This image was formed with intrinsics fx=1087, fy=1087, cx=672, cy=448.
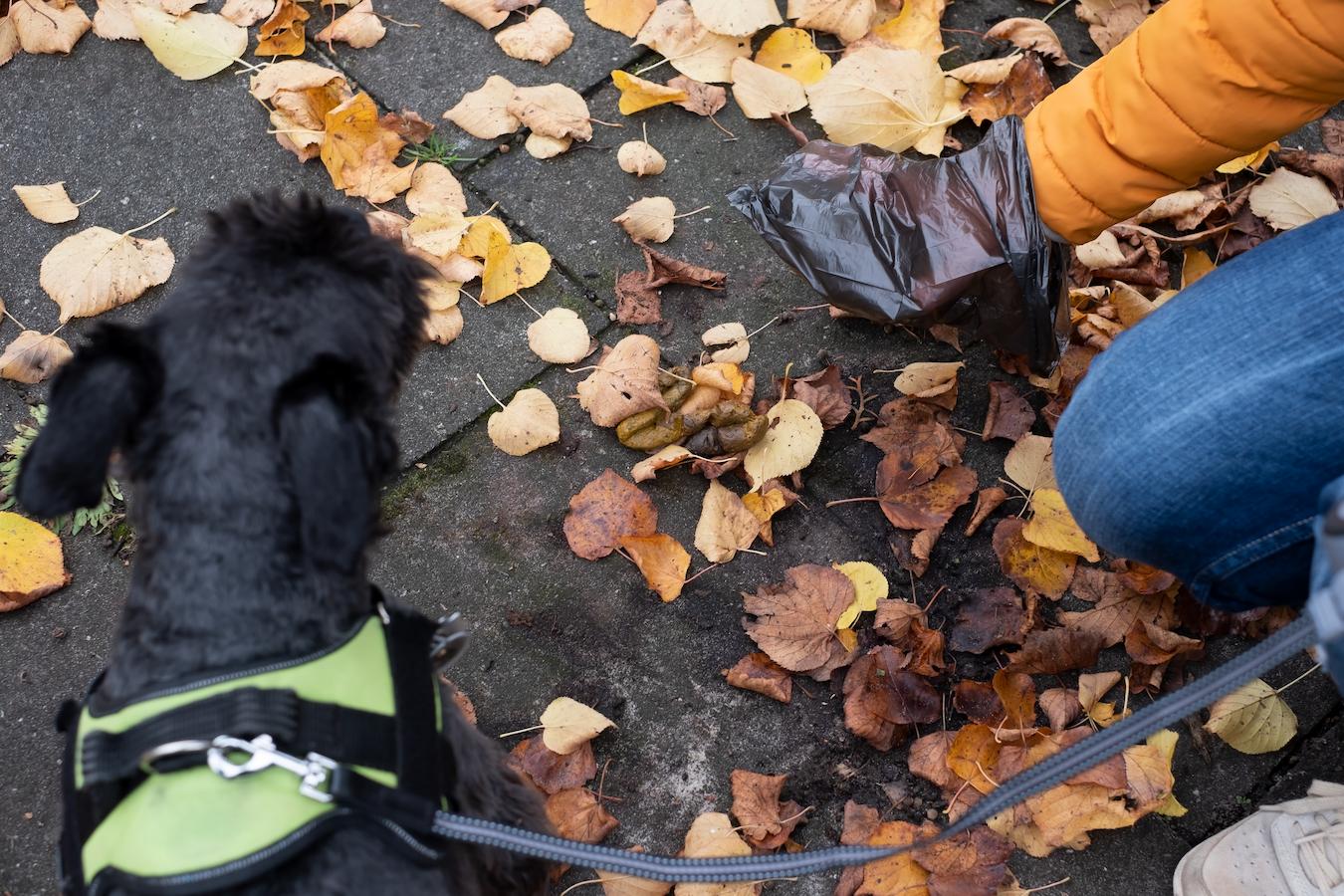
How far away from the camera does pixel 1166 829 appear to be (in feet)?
8.34

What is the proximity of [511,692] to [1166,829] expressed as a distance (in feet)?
5.21

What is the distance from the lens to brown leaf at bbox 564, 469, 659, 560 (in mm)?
2863

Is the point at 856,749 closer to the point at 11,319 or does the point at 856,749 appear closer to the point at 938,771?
the point at 938,771

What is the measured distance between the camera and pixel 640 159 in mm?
3379

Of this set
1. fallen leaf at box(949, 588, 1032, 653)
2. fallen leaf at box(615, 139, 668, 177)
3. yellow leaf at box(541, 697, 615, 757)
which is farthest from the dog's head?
fallen leaf at box(615, 139, 668, 177)

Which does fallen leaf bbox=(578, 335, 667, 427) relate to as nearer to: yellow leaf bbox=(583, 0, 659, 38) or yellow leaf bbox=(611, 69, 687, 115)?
yellow leaf bbox=(611, 69, 687, 115)

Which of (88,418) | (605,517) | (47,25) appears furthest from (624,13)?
(88,418)

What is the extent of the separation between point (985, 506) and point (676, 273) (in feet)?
3.63

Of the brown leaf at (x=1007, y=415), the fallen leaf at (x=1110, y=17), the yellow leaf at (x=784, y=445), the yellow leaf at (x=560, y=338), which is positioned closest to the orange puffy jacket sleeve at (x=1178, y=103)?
the brown leaf at (x=1007, y=415)

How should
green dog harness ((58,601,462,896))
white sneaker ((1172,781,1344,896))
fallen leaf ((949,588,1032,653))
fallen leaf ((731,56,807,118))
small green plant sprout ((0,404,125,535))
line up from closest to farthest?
green dog harness ((58,601,462,896))
white sneaker ((1172,781,1344,896))
fallen leaf ((949,588,1032,653))
small green plant sprout ((0,404,125,535))
fallen leaf ((731,56,807,118))

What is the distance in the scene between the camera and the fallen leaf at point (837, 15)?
3.54 meters

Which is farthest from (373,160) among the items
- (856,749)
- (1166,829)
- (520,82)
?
(1166,829)

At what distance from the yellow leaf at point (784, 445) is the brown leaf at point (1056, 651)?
72 cm

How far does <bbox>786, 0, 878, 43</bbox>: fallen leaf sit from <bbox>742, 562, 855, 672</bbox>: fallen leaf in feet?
6.04
